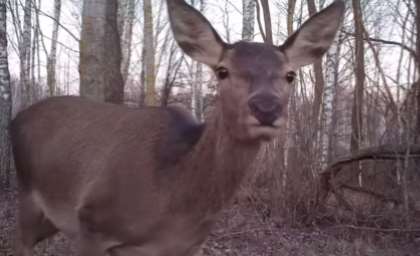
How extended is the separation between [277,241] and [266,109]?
4.87 m

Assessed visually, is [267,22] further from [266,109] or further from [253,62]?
[266,109]

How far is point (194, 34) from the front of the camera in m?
4.05

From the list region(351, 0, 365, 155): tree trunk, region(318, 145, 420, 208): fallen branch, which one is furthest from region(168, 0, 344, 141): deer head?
region(351, 0, 365, 155): tree trunk

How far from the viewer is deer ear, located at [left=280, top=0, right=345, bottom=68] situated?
407 centimetres

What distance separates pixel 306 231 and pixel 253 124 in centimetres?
553

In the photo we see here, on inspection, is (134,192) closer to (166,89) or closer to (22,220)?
→ (22,220)

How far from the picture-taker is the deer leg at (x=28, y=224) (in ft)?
17.3

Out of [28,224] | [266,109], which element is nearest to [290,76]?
[266,109]

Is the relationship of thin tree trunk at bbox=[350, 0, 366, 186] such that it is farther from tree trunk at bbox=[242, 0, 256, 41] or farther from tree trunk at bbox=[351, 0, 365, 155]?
tree trunk at bbox=[242, 0, 256, 41]

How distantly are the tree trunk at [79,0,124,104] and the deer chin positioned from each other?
4.20 m

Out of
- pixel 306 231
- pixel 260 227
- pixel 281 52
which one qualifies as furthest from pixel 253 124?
pixel 306 231

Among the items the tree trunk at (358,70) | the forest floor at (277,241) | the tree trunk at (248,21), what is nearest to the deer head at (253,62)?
the forest floor at (277,241)

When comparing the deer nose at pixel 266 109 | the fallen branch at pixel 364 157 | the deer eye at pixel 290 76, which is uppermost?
the deer eye at pixel 290 76

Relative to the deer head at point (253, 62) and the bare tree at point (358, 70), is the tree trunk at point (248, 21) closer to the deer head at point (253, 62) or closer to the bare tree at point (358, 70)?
the bare tree at point (358, 70)
